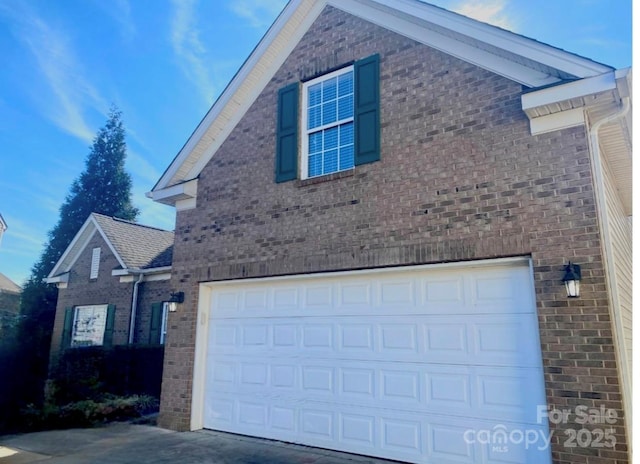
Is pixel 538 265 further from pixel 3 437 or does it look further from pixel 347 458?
pixel 3 437

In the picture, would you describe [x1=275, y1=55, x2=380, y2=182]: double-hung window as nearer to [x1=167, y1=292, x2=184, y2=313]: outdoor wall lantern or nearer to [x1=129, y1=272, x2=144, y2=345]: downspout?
[x1=167, y1=292, x2=184, y2=313]: outdoor wall lantern

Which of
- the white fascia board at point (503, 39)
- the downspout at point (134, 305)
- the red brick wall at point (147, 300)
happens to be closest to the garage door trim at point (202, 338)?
the white fascia board at point (503, 39)

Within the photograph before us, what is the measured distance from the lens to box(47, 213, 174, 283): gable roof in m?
16.3

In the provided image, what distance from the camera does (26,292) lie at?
24.6 metres

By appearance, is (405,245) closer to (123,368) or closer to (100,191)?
(123,368)

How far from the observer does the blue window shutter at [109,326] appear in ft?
51.4

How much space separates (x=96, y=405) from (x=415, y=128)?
840 centimetres

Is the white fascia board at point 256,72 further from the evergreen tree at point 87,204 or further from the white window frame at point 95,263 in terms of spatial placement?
the evergreen tree at point 87,204

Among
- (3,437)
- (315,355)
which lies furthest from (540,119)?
(3,437)

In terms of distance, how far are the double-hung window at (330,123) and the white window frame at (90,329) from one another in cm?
1197

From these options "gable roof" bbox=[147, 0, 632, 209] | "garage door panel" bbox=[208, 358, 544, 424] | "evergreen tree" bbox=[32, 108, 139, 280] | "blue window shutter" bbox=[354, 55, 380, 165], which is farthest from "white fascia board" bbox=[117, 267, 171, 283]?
"evergreen tree" bbox=[32, 108, 139, 280]

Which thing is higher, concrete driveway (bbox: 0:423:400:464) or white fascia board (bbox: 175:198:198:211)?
white fascia board (bbox: 175:198:198:211)

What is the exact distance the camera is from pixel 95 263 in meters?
17.3

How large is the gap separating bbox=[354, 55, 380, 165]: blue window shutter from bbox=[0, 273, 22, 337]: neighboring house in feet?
47.8
